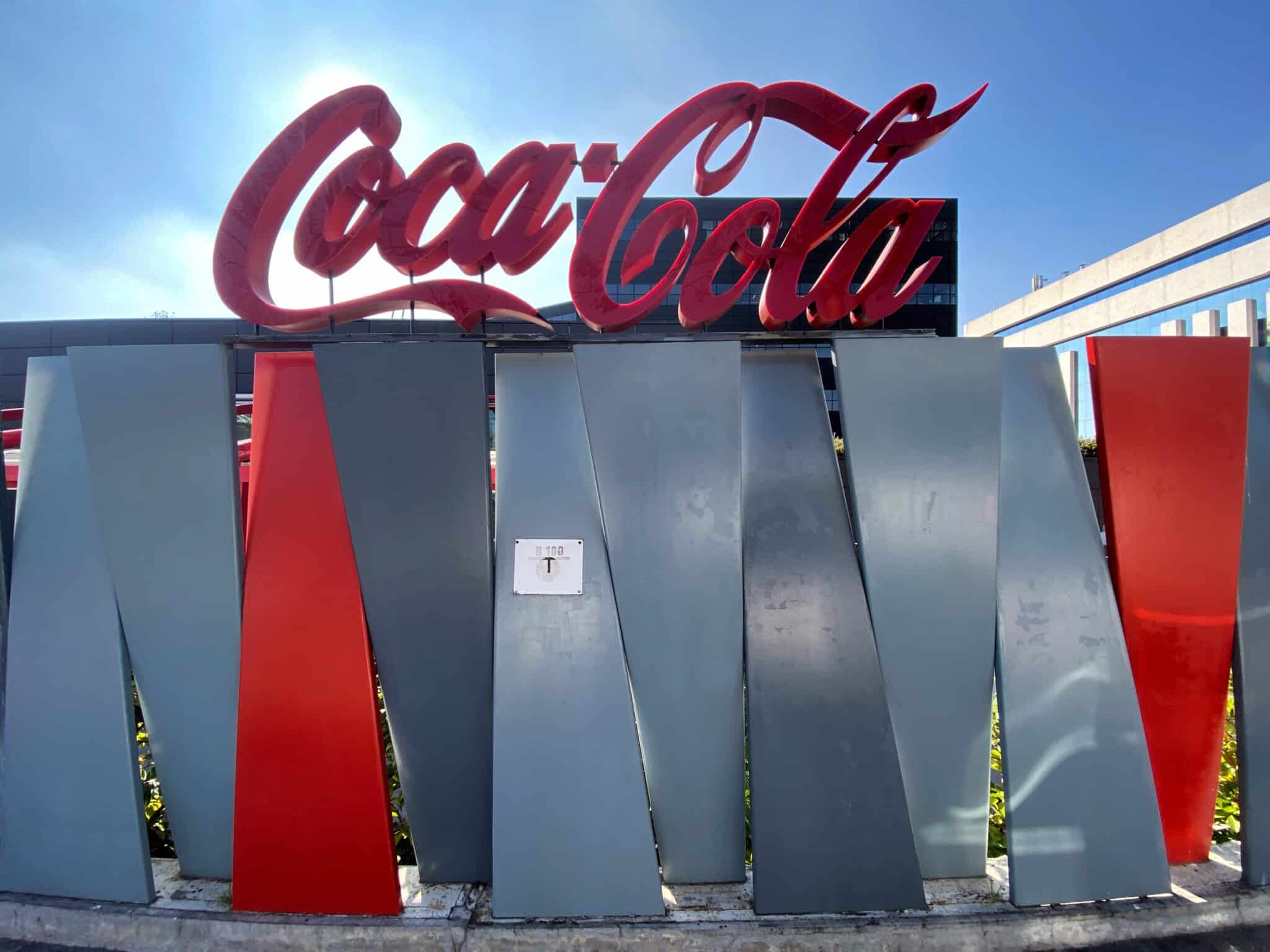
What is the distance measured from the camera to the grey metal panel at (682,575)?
3.46 m

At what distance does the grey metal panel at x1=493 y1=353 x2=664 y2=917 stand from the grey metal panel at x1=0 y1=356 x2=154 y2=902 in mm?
2230

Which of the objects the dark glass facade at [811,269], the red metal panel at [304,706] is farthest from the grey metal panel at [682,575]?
the dark glass facade at [811,269]

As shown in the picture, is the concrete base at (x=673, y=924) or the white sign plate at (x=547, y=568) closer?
the concrete base at (x=673, y=924)

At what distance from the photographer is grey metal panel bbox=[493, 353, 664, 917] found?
3.28 m

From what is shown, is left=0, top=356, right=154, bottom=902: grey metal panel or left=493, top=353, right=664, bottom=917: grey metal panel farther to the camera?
left=0, top=356, right=154, bottom=902: grey metal panel

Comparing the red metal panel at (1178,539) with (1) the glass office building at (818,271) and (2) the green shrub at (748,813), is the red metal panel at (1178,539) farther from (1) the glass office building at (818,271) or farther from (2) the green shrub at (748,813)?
(1) the glass office building at (818,271)

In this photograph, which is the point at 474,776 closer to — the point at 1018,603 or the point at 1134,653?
the point at 1018,603

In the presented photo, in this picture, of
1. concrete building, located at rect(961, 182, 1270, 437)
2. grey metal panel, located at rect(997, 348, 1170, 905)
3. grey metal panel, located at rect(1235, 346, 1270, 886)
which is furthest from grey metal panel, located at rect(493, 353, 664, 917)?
concrete building, located at rect(961, 182, 1270, 437)

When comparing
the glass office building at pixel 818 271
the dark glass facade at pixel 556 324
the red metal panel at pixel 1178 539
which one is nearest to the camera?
the red metal panel at pixel 1178 539

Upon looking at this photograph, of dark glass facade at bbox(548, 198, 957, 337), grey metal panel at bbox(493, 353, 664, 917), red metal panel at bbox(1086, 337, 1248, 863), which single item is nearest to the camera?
grey metal panel at bbox(493, 353, 664, 917)

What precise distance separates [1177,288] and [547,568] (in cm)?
3599

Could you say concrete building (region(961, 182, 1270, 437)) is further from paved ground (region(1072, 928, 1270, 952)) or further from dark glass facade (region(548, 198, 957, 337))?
paved ground (region(1072, 928, 1270, 952))

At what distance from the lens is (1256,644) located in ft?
11.9

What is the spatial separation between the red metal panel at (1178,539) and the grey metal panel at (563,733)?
310 centimetres
